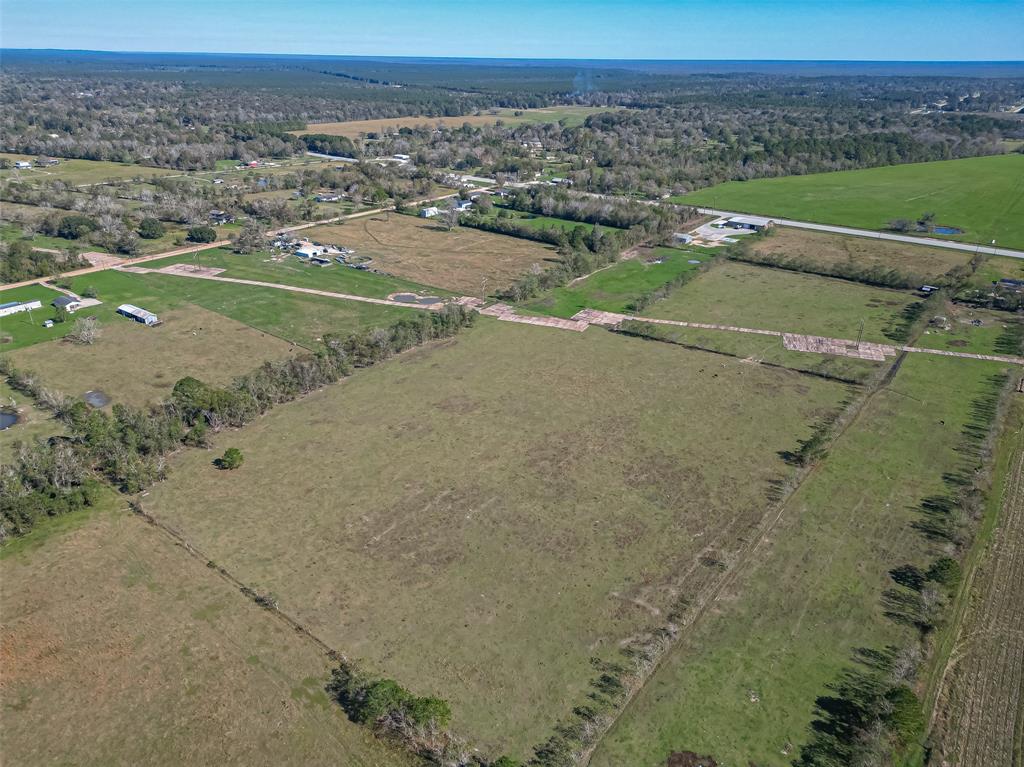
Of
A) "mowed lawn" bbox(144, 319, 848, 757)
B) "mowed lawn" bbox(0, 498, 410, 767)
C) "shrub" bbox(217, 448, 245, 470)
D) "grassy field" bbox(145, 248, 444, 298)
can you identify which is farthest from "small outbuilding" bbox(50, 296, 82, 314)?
"mowed lawn" bbox(0, 498, 410, 767)

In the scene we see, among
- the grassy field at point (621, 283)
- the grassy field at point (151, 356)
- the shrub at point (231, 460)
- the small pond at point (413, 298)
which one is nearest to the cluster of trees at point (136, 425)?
the shrub at point (231, 460)

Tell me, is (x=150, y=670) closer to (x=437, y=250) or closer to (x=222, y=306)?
(x=222, y=306)

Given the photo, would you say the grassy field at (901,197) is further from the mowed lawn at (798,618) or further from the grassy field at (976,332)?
the mowed lawn at (798,618)

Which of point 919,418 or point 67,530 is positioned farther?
point 919,418

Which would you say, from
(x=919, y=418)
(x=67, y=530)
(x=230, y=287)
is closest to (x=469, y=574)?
(x=67, y=530)

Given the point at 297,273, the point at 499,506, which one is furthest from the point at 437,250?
the point at 499,506

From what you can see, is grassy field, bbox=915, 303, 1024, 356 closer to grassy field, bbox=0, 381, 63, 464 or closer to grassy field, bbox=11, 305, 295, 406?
grassy field, bbox=11, 305, 295, 406

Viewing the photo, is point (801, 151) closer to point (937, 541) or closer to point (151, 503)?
point (937, 541)
